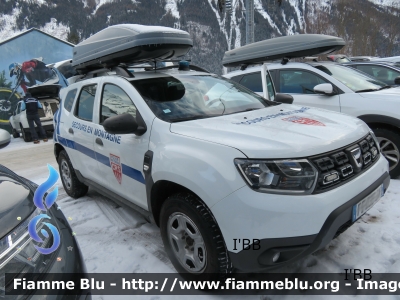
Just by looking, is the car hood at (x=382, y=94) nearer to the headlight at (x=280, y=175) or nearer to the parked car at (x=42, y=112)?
the headlight at (x=280, y=175)

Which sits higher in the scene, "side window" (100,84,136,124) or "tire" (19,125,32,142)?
"side window" (100,84,136,124)

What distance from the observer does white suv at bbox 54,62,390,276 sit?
1877mm

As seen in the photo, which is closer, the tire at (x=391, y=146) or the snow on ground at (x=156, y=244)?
the snow on ground at (x=156, y=244)

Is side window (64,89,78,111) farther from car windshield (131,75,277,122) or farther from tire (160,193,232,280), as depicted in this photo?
tire (160,193,232,280)

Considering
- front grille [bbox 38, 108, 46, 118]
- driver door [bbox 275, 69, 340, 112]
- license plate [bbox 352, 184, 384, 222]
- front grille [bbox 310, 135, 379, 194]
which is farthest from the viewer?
front grille [bbox 38, 108, 46, 118]

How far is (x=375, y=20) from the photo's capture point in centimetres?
2961

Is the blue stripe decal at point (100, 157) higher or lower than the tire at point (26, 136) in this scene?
higher

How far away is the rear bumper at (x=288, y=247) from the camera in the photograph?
186 cm

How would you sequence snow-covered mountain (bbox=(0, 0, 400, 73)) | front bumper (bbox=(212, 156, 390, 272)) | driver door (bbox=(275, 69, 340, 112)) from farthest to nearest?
snow-covered mountain (bbox=(0, 0, 400, 73)) → driver door (bbox=(275, 69, 340, 112)) → front bumper (bbox=(212, 156, 390, 272))

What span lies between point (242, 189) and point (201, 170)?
0.32 metres

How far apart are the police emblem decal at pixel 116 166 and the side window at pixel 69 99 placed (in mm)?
1437

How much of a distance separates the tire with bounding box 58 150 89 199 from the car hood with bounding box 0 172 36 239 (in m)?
2.47

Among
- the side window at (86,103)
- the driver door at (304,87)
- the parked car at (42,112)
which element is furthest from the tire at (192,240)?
the parked car at (42,112)

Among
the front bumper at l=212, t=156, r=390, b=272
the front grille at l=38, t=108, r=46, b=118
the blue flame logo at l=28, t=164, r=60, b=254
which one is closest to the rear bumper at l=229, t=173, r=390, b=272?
the front bumper at l=212, t=156, r=390, b=272
